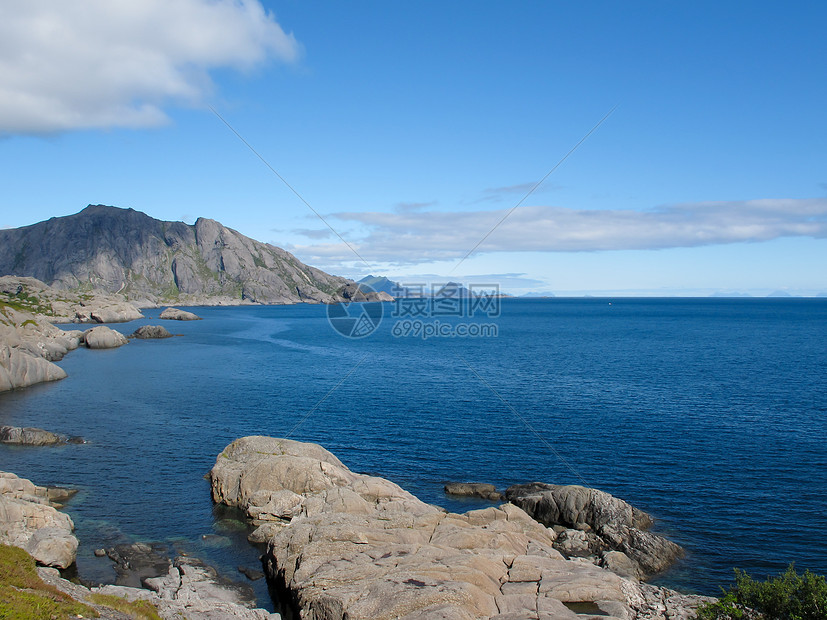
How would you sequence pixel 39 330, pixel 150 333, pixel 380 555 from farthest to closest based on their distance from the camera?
pixel 150 333 < pixel 39 330 < pixel 380 555

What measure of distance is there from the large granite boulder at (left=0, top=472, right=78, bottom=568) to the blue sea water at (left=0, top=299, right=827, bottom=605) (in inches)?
68.2

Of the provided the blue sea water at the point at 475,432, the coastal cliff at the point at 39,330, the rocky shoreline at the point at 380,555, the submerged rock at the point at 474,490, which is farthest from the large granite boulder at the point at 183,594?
the coastal cliff at the point at 39,330

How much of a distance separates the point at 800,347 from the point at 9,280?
235 m

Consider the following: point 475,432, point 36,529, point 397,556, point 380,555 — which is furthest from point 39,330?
point 397,556

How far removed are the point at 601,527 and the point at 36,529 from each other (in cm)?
3275

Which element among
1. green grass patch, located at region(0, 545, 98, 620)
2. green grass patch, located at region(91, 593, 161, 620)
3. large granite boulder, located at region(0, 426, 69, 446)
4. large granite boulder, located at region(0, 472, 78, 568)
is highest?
green grass patch, located at region(0, 545, 98, 620)

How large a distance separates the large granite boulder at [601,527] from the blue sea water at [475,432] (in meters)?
1.32

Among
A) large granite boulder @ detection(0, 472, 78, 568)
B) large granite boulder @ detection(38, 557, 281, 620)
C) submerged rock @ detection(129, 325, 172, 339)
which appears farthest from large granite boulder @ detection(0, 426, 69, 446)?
submerged rock @ detection(129, 325, 172, 339)

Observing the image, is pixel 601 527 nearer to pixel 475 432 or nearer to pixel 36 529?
pixel 475 432

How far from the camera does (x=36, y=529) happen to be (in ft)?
102

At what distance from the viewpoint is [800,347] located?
116 meters

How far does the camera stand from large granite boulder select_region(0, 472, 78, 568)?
28.7 m

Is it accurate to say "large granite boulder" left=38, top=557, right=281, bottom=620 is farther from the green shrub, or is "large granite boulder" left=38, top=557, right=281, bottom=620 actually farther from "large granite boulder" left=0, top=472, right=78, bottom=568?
the green shrub

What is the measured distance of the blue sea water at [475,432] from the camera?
35.1 metres
